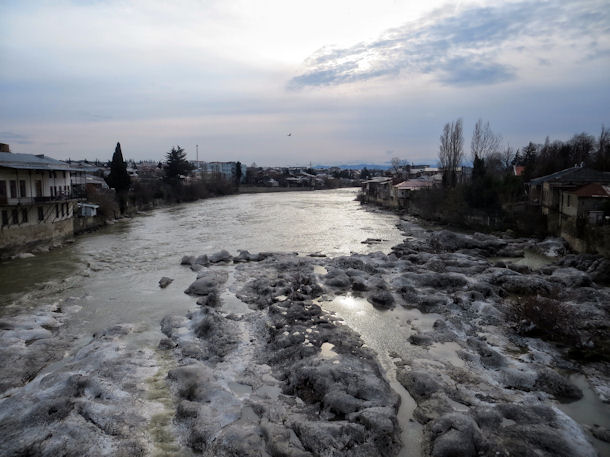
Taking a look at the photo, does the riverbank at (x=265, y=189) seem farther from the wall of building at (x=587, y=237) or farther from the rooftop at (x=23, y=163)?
the wall of building at (x=587, y=237)

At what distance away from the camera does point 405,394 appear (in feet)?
24.5

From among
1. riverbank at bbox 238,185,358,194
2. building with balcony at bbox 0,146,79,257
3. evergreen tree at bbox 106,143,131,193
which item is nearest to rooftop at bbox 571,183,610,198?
building with balcony at bbox 0,146,79,257

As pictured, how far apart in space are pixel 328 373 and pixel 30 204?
18.4m

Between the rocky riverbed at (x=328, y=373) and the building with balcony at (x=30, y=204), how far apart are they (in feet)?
29.2

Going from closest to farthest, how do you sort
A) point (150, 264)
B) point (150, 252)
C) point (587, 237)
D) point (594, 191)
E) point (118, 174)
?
point (587, 237) → point (594, 191) → point (150, 264) → point (150, 252) → point (118, 174)

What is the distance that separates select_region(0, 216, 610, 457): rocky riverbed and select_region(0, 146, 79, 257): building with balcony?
8.91 meters

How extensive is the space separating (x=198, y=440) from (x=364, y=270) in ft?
36.2

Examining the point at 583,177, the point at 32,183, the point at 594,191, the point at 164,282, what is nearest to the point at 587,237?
the point at 594,191

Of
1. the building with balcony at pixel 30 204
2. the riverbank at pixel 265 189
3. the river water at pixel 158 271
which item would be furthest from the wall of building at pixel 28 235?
the riverbank at pixel 265 189

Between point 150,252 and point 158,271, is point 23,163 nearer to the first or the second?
point 150,252

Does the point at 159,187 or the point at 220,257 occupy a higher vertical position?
the point at 159,187

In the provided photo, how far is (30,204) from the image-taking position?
19.5m

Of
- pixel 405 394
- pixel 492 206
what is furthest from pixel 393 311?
pixel 492 206

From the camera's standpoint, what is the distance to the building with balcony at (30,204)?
18469 mm
